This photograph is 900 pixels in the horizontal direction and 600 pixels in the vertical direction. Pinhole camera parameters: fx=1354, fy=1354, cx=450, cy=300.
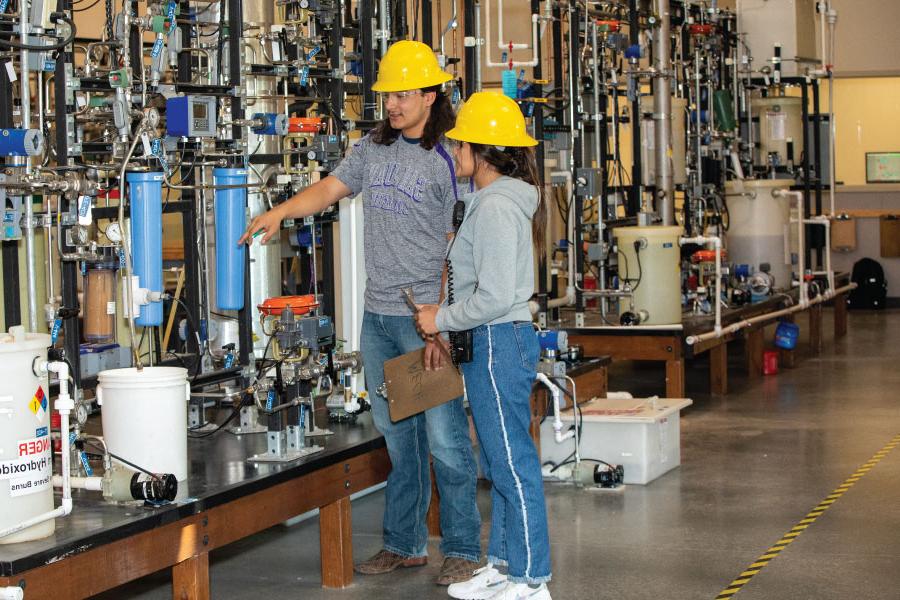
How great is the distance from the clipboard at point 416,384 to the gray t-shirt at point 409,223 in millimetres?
197

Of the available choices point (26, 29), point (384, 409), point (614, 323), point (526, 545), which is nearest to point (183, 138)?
point (26, 29)

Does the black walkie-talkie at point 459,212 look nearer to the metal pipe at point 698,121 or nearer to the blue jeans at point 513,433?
the blue jeans at point 513,433

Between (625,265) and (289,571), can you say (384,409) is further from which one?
(625,265)

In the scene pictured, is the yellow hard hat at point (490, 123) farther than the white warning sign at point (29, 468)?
Yes

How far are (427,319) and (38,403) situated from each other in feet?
4.19

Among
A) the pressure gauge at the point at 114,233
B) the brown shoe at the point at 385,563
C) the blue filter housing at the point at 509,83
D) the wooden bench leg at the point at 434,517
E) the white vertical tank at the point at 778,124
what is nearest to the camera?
the pressure gauge at the point at 114,233

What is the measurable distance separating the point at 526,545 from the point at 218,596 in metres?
1.31

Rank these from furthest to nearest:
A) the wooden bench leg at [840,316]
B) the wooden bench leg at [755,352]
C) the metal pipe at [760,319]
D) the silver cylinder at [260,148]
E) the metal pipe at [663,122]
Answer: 1. the wooden bench leg at [840,316]
2. the wooden bench leg at [755,352]
3. the metal pipe at [663,122]
4. the metal pipe at [760,319]
5. the silver cylinder at [260,148]

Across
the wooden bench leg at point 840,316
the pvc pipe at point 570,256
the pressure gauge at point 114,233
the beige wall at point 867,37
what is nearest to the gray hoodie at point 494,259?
the pressure gauge at point 114,233

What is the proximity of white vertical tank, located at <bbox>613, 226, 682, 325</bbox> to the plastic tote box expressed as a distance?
1.98 meters

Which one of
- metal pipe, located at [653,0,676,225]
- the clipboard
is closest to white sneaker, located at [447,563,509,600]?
the clipboard

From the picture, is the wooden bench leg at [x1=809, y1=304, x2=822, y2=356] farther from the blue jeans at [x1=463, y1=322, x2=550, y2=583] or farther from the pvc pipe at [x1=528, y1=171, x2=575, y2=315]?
the blue jeans at [x1=463, y1=322, x2=550, y2=583]

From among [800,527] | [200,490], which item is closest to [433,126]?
[200,490]

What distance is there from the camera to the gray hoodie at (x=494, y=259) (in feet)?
13.7
